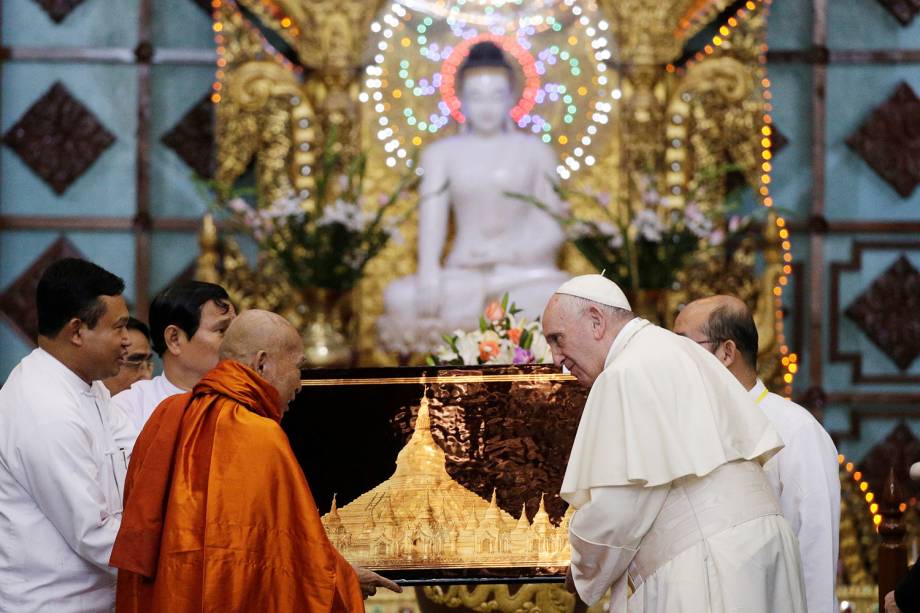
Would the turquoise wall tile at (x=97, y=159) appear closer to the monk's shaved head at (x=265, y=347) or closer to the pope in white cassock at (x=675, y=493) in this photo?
the monk's shaved head at (x=265, y=347)

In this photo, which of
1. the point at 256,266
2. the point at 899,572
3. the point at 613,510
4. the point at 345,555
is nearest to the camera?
the point at 613,510

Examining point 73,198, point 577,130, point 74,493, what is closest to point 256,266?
point 73,198

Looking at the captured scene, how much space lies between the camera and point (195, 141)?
8.06 m

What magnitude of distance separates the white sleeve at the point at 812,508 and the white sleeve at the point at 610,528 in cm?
72

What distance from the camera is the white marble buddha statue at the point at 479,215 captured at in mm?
7242

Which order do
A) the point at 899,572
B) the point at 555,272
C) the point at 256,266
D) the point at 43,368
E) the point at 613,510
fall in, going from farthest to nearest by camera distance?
the point at 256,266
the point at 555,272
the point at 899,572
the point at 43,368
the point at 613,510

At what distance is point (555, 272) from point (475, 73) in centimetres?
125

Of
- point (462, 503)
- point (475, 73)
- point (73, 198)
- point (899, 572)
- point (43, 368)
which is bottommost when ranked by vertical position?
point (899, 572)

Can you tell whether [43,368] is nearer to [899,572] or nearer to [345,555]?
[345,555]

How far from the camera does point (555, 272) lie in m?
7.26

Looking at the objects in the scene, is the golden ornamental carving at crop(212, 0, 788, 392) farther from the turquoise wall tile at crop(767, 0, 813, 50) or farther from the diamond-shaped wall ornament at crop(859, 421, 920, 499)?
the diamond-shaped wall ornament at crop(859, 421, 920, 499)

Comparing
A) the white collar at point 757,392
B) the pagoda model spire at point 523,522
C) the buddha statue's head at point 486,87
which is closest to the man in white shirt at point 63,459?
the pagoda model spire at point 523,522

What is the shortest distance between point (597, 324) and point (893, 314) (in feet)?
16.5

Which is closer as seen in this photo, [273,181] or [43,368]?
[43,368]
